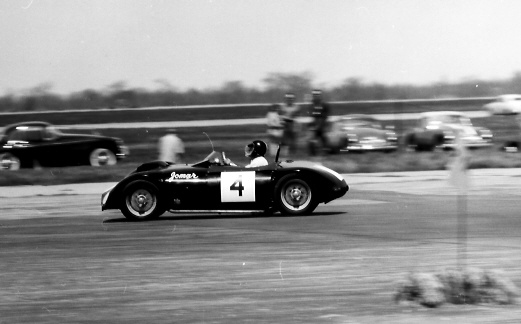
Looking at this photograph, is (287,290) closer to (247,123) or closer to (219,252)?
(219,252)

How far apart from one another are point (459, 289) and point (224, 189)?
681cm

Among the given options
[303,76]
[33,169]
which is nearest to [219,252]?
[33,169]

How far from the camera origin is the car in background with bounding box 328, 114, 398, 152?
28.3 meters

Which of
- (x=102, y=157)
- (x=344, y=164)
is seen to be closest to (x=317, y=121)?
(x=344, y=164)

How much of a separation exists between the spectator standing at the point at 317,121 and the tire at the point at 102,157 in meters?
5.20

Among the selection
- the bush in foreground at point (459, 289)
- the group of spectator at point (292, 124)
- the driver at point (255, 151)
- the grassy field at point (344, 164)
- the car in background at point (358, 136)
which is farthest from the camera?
the car in background at point (358, 136)

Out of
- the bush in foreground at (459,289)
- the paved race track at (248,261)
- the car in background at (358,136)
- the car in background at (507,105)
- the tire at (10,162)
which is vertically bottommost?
the paved race track at (248,261)

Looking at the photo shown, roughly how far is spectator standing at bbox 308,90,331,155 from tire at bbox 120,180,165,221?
9804mm

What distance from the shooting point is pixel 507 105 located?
43.8 meters

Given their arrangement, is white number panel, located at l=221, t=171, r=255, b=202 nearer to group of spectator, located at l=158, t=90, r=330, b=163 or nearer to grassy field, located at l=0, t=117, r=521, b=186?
grassy field, located at l=0, t=117, r=521, b=186

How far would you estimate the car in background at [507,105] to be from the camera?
1703 inches

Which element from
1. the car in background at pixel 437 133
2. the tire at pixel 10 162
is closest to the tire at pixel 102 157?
the tire at pixel 10 162

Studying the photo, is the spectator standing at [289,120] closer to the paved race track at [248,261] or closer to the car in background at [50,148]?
the car in background at [50,148]

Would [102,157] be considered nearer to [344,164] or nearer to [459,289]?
[344,164]
